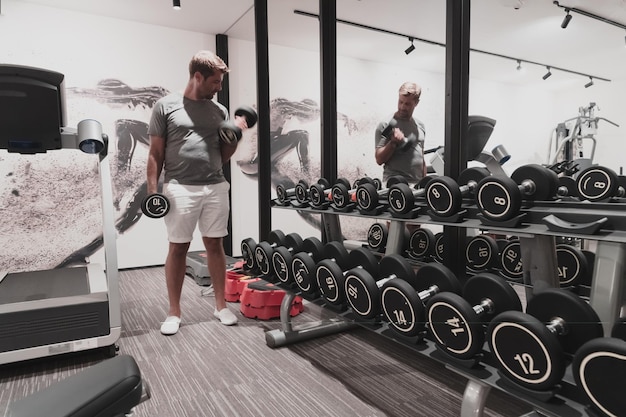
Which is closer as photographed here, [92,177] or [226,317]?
[226,317]

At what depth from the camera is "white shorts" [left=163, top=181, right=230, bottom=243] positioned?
2309 mm

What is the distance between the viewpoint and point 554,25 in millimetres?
2139

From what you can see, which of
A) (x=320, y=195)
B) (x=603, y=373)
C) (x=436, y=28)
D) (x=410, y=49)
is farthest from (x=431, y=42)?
(x=603, y=373)

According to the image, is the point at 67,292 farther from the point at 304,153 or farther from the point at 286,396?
the point at 304,153

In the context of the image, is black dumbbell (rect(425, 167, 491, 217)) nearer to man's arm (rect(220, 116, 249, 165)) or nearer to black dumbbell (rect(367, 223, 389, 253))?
black dumbbell (rect(367, 223, 389, 253))

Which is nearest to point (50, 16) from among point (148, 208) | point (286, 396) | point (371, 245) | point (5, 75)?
point (5, 75)

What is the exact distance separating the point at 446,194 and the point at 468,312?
0.46 m

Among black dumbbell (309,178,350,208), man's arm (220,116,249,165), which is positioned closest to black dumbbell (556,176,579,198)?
black dumbbell (309,178,350,208)

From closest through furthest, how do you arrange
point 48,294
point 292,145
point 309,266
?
point 309,266 → point 48,294 → point 292,145

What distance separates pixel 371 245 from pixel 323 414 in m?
1.43

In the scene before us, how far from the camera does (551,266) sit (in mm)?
1382

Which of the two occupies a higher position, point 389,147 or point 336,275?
point 389,147

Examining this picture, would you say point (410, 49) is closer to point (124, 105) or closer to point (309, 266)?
point (309, 266)

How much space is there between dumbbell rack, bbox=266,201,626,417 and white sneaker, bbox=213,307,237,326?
110 cm
